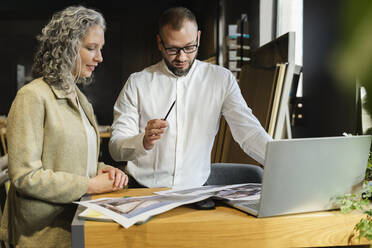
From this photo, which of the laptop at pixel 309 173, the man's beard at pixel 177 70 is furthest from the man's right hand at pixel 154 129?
the man's beard at pixel 177 70

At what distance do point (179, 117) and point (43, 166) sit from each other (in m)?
0.81

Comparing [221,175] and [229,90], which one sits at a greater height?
[229,90]

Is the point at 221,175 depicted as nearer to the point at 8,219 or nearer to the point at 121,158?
the point at 121,158

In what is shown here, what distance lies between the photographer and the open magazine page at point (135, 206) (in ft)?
3.28

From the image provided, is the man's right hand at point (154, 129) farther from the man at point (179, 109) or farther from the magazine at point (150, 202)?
the man at point (179, 109)

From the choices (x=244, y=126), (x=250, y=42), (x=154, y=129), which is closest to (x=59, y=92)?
(x=154, y=129)

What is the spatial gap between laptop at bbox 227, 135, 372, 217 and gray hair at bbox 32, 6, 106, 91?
868 mm

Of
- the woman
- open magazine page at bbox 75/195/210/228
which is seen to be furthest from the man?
open magazine page at bbox 75/195/210/228

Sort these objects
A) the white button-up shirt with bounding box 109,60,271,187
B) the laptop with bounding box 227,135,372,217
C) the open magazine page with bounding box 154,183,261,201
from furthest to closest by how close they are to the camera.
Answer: the white button-up shirt with bounding box 109,60,271,187, the open magazine page with bounding box 154,183,261,201, the laptop with bounding box 227,135,372,217

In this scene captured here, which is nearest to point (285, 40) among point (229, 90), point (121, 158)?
point (229, 90)

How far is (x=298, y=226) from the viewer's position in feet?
3.39

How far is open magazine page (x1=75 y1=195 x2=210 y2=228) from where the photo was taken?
1.00 m

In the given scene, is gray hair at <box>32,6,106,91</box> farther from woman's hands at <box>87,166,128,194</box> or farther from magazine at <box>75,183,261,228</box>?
magazine at <box>75,183,261,228</box>

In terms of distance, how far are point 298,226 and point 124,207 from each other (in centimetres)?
48
